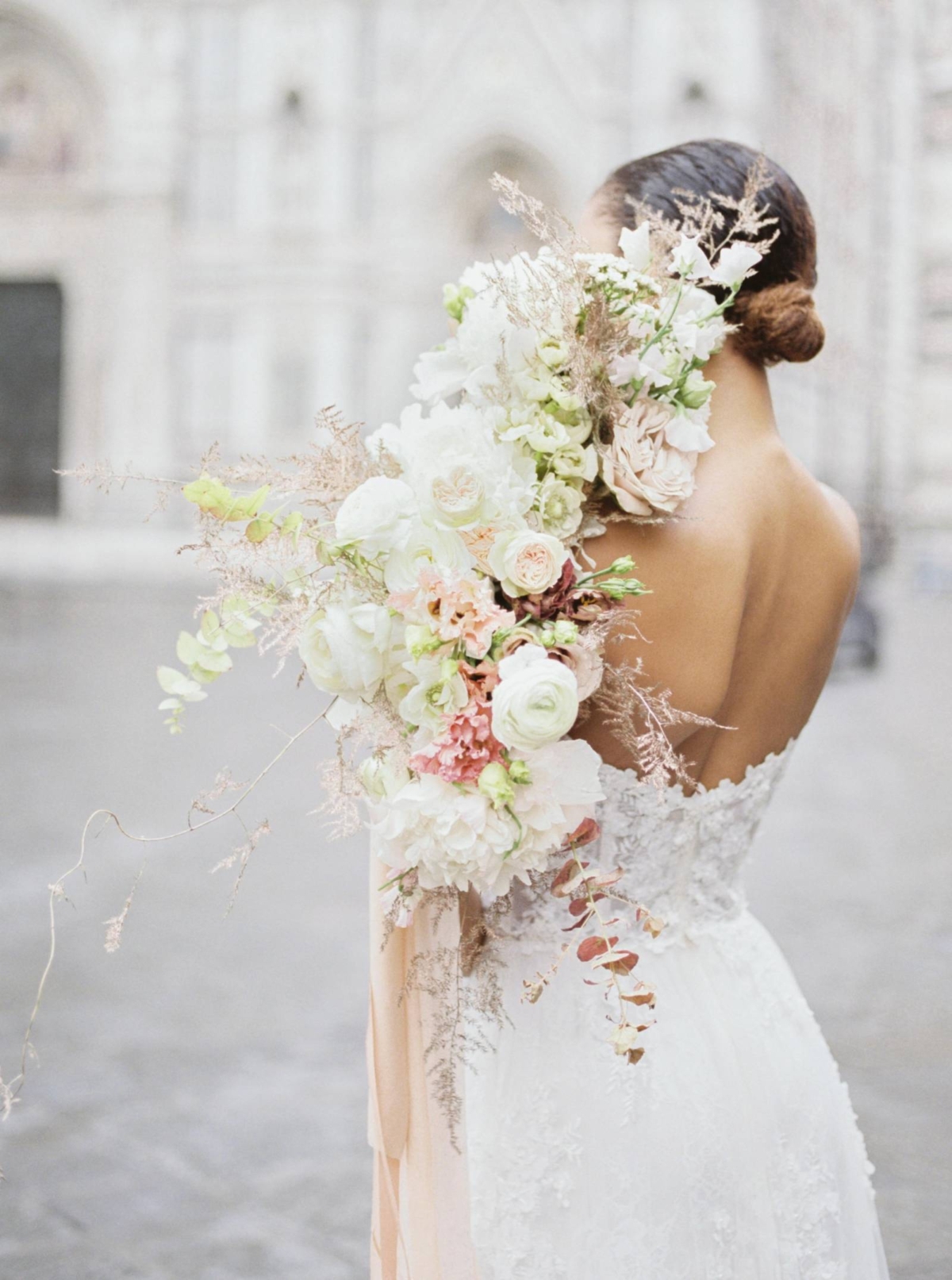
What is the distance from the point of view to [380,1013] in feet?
5.25

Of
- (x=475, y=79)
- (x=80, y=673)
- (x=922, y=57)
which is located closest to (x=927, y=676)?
(x=80, y=673)

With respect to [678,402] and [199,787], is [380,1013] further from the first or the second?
[199,787]

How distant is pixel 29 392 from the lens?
87.7 feet

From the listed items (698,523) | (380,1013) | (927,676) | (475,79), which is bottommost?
(927,676)

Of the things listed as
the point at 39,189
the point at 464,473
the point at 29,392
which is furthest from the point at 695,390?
the point at 39,189

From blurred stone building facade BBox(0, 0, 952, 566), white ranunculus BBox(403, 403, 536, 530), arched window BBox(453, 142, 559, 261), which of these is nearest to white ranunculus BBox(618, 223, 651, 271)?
white ranunculus BBox(403, 403, 536, 530)

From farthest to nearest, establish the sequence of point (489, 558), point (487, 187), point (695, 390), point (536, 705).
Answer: point (487, 187), point (695, 390), point (489, 558), point (536, 705)

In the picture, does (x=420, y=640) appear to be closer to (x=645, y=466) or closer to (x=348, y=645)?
(x=348, y=645)

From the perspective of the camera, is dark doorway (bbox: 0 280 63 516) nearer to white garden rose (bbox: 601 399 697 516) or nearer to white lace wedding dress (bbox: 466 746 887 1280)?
white lace wedding dress (bbox: 466 746 887 1280)

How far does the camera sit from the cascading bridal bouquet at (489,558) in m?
1.37

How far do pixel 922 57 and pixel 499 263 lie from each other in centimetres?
3570

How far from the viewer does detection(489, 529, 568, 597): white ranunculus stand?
1.36 metres

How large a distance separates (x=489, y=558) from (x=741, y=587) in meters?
0.31

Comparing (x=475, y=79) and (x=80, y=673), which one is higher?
(x=475, y=79)
